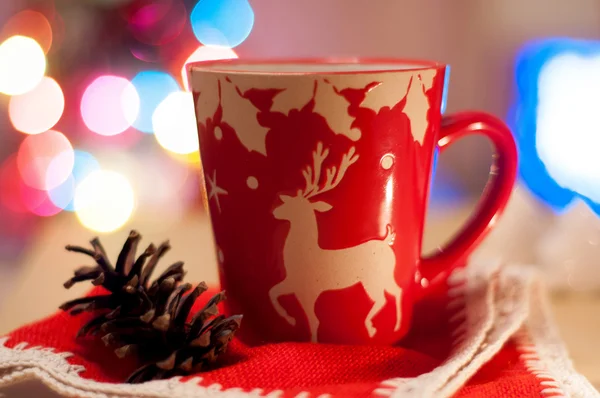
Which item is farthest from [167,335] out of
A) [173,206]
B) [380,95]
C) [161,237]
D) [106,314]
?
[173,206]

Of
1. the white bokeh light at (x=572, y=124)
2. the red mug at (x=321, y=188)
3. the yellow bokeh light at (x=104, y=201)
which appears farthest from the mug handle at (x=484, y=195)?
the yellow bokeh light at (x=104, y=201)

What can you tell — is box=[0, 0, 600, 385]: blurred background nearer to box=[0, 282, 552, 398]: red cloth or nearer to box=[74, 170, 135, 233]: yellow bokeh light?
box=[74, 170, 135, 233]: yellow bokeh light

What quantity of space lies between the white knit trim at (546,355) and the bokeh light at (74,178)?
0.82m

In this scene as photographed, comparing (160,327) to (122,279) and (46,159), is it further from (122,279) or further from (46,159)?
(46,159)

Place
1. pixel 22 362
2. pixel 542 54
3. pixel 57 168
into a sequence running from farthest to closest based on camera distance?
pixel 57 168 < pixel 542 54 < pixel 22 362

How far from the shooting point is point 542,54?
0.79 metres

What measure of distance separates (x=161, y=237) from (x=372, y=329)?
0.32 meters

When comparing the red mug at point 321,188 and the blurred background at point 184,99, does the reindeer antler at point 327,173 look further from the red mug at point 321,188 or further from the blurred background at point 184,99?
the blurred background at point 184,99

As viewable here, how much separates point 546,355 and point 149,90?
0.86 metres

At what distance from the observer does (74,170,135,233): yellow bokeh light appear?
75 centimetres

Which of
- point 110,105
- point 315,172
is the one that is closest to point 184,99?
point 110,105

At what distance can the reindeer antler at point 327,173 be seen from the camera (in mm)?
306

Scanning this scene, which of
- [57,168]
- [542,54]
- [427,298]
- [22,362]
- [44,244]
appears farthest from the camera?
[57,168]

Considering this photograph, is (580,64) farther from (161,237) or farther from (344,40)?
(161,237)
